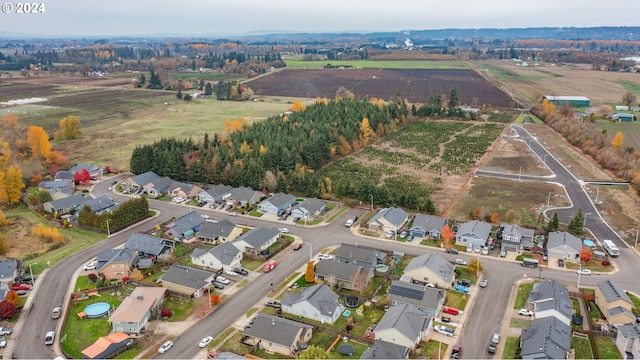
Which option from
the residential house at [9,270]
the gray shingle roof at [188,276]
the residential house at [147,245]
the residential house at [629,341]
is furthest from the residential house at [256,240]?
the residential house at [629,341]

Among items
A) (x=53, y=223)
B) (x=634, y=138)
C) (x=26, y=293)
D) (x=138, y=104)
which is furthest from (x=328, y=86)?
(x=26, y=293)

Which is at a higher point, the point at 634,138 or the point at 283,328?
the point at 634,138

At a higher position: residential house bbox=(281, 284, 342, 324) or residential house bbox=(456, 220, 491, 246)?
residential house bbox=(456, 220, 491, 246)

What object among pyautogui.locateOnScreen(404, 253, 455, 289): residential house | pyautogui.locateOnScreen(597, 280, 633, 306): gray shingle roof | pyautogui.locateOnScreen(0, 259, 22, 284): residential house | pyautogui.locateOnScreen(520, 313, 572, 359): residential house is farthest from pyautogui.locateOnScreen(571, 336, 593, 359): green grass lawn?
pyautogui.locateOnScreen(0, 259, 22, 284): residential house

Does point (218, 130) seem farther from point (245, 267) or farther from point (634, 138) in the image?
point (634, 138)

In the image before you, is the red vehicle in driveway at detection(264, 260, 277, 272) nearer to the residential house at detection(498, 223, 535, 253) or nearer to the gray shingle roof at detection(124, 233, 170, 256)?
the gray shingle roof at detection(124, 233, 170, 256)

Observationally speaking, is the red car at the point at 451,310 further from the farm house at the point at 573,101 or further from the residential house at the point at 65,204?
the farm house at the point at 573,101
